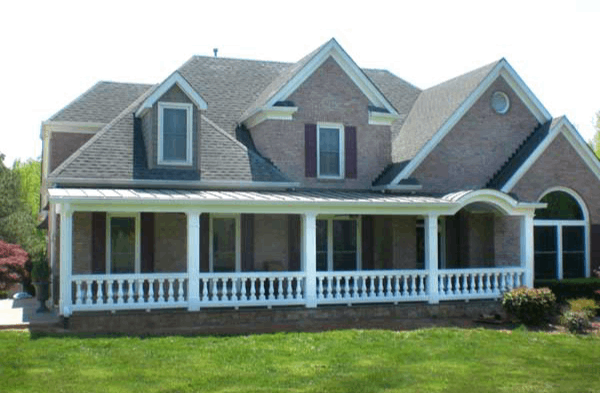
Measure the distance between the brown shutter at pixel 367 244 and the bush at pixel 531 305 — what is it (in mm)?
4747

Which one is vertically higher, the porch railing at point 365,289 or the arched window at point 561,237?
the arched window at point 561,237

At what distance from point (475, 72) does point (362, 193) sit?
7.01 meters

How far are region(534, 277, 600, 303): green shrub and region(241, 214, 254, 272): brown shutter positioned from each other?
30.0 ft

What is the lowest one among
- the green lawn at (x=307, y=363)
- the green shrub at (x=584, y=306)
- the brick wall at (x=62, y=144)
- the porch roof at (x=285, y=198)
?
the green lawn at (x=307, y=363)

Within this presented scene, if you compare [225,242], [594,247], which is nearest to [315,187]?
[225,242]

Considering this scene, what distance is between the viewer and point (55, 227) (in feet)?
78.1

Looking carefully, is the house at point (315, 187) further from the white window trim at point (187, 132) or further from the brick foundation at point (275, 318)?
the brick foundation at point (275, 318)

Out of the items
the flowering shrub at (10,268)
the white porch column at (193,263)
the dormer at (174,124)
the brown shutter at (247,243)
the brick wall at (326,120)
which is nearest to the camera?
the white porch column at (193,263)

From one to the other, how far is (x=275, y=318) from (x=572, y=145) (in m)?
12.5

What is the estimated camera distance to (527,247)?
2256 cm

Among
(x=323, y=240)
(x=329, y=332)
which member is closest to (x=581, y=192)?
(x=323, y=240)

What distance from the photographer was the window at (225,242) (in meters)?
21.9

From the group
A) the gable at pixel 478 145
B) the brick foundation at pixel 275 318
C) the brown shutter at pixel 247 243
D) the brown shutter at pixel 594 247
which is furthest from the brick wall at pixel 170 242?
the brown shutter at pixel 594 247

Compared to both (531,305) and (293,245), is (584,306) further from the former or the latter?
(293,245)
